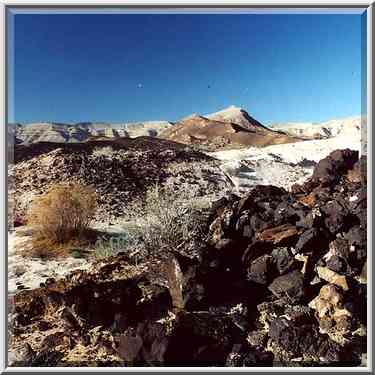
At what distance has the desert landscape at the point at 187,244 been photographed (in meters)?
4.30

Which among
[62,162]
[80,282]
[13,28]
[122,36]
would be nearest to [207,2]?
[122,36]

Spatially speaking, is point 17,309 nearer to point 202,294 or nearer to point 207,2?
point 202,294

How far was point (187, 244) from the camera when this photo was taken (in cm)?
523

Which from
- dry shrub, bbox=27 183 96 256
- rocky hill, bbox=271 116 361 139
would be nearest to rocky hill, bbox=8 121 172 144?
dry shrub, bbox=27 183 96 256

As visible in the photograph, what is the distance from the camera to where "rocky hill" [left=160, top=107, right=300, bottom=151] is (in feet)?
17.9

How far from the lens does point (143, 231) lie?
519cm

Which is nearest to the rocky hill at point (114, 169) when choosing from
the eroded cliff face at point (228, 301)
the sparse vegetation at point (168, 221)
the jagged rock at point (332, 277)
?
the sparse vegetation at point (168, 221)

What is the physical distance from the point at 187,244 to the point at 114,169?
39.6 inches

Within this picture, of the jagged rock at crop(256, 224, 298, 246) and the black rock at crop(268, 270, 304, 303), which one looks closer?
the black rock at crop(268, 270, 304, 303)

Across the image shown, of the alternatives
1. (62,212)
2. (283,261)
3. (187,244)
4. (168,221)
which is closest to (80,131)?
(62,212)

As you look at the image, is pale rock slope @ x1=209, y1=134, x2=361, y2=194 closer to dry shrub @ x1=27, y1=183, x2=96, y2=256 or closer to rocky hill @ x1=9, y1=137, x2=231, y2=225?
rocky hill @ x1=9, y1=137, x2=231, y2=225

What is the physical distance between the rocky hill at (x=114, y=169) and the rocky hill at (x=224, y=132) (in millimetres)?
136

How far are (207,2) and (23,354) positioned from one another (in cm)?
284

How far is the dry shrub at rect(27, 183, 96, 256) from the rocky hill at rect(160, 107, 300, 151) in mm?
964
